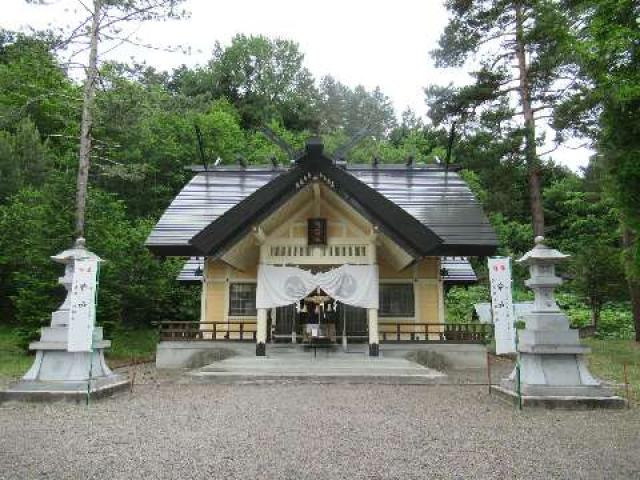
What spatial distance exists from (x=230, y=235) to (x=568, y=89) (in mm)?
11812

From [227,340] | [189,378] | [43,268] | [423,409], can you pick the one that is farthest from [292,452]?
[43,268]

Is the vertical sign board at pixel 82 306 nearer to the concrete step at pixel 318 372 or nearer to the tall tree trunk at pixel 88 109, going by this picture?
the concrete step at pixel 318 372

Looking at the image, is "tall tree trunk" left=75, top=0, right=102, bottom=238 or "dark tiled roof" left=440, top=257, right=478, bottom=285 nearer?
"tall tree trunk" left=75, top=0, right=102, bottom=238

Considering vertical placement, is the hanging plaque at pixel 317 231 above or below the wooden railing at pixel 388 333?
above

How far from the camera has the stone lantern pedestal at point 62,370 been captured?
6.91 meters

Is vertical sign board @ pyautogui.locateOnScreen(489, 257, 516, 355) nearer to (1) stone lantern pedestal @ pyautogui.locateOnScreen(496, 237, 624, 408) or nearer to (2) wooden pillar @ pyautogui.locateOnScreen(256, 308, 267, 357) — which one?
(1) stone lantern pedestal @ pyautogui.locateOnScreen(496, 237, 624, 408)

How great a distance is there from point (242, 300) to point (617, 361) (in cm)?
982

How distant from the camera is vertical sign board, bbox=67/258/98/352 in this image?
6980 millimetres

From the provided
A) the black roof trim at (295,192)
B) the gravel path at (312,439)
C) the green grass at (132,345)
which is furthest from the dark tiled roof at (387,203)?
the gravel path at (312,439)

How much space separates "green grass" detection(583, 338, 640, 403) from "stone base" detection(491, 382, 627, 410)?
2.90 ft

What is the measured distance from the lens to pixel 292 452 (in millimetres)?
4477

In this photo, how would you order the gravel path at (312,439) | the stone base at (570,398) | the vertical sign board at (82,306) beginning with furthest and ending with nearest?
1. the vertical sign board at (82,306)
2. the stone base at (570,398)
3. the gravel path at (312,439)

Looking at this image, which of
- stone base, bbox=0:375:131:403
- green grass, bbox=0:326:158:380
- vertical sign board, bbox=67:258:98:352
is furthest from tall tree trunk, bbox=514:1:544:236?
stone base, bbox=0:375:131:403

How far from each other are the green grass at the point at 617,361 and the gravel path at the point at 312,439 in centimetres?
292
